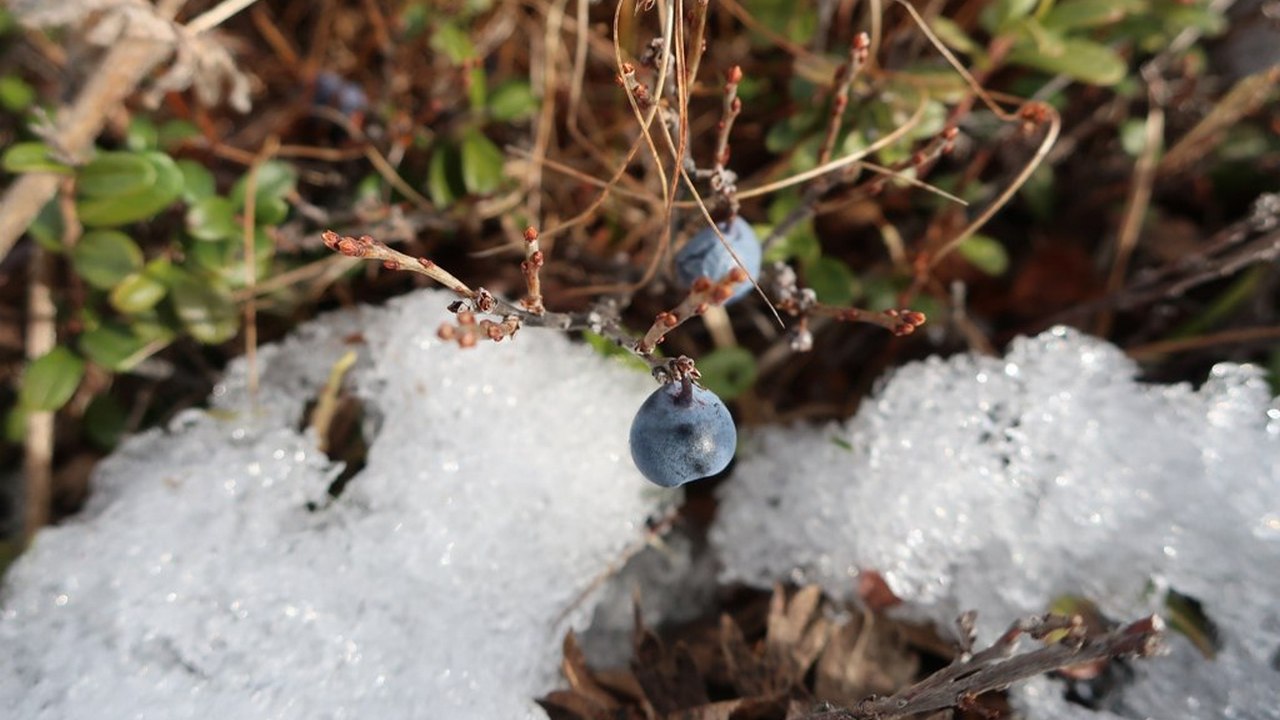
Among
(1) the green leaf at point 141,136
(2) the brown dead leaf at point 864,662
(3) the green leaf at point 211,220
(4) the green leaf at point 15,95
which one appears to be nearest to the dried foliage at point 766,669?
(2) the brown dead leaf at point 864,662

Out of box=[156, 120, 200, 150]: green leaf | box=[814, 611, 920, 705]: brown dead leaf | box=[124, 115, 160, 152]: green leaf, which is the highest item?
box=[124, 115, 160, 152]: green leaf

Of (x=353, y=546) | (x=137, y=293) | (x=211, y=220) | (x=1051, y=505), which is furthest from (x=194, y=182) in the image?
(x=1051, y=505)

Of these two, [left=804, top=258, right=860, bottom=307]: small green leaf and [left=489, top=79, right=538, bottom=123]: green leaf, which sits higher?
[left=489, top=79, right=538, bottom=123]: green leaf

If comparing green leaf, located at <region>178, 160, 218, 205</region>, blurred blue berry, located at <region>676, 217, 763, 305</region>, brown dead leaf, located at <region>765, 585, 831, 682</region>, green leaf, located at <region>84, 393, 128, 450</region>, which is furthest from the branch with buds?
green leaf, located at <region>84, 393, 128, 450</region>

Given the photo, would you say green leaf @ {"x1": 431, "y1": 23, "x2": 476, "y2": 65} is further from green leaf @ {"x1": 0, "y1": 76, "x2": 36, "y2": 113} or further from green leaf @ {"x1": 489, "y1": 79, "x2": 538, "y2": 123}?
green leaf @ {"x1": 0, "y1": 76, "x2": 36, "y2": 113}

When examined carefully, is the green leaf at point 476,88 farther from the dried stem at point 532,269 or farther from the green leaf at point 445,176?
the dried stem at point 532,269

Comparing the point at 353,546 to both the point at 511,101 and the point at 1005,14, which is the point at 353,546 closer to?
the point at 511,101
